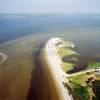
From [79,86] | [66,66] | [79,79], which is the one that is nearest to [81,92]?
[79,86]

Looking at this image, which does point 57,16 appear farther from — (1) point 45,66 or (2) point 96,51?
(1) point 45,66

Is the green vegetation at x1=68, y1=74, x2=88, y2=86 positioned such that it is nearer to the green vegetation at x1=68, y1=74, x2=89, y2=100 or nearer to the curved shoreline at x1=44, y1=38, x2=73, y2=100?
the green vegetation at x1=68, y1=74, x2=89, y2=100

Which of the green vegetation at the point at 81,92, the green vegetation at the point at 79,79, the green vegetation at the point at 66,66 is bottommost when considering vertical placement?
the green vegetation at the point at 81,92

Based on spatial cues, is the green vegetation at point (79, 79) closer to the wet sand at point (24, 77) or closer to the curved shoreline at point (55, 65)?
the curved shoreline at point (55, 65)

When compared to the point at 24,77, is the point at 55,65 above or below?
above

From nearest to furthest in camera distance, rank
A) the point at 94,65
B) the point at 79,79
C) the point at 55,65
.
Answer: the point at 79,79 → the point at 55,65 → the point at 94,65

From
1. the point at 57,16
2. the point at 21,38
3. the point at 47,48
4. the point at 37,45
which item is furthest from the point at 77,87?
the point at 57,16

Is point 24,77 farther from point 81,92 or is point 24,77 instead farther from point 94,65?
point 94,65

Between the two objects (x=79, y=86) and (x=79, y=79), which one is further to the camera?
(x=79, y=79)

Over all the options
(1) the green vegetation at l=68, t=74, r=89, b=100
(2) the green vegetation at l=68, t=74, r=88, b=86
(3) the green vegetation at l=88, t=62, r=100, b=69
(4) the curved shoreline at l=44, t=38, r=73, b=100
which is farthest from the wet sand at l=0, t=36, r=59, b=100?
(3) the green vegetation at l=88, t=62, r=100, b=69

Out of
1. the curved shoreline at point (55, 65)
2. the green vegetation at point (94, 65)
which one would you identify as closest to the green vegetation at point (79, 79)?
the curved shoreline at point (55, 65)
